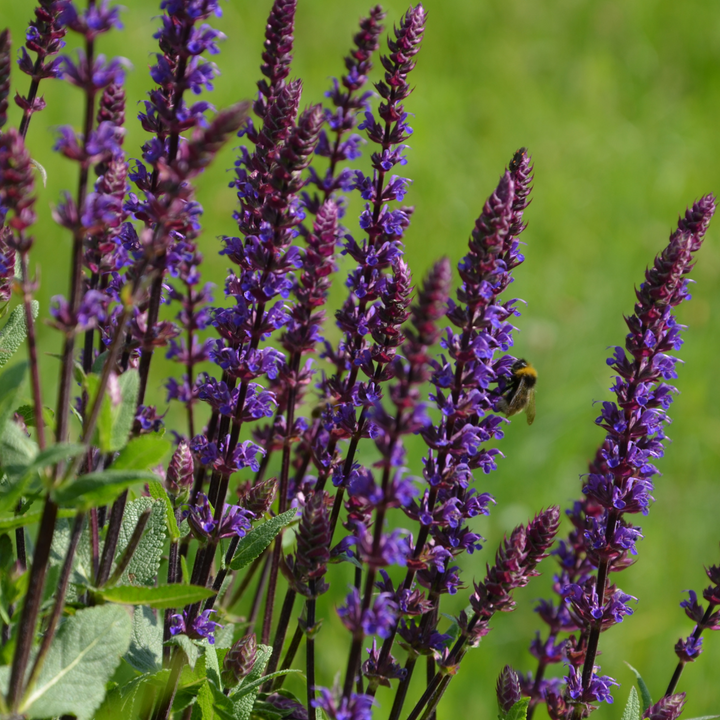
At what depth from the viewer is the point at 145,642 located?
2.44 metres

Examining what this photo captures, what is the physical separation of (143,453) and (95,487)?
5.7 inches

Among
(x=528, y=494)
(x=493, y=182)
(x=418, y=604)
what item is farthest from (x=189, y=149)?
(x=493, y=182)

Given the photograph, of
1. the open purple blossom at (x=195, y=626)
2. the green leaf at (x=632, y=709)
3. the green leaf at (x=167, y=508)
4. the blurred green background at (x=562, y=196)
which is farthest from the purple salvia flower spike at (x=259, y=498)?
the blurred green background at (x=562, y=196)

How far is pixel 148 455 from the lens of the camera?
70.2 inches

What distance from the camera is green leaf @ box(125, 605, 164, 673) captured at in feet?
7.79

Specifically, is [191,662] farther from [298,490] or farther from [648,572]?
[648,572]

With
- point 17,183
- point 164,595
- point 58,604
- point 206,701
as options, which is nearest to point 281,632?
point 206,701

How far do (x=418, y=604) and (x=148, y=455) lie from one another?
2.83 ft

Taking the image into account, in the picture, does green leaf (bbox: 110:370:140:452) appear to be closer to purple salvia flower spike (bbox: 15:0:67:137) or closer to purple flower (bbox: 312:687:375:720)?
purple flower (bbox: 312:687:375:720)

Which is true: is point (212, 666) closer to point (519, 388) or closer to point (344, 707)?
point (344, 707)

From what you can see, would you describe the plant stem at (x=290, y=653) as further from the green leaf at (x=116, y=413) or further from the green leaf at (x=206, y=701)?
the green leaf at (x=116, y=413)

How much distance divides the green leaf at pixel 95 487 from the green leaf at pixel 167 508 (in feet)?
2.13

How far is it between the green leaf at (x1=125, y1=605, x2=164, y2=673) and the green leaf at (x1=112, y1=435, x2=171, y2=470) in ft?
2.56

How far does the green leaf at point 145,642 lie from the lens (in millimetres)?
2373
